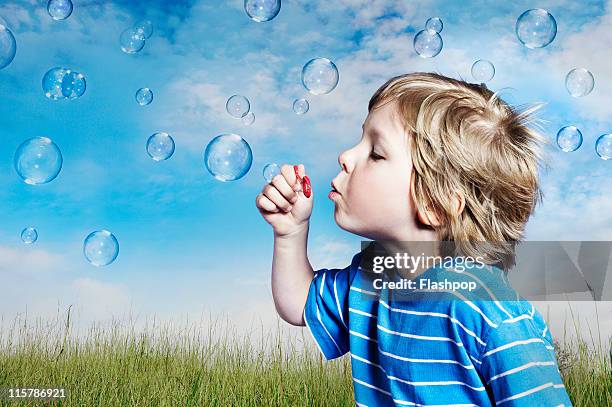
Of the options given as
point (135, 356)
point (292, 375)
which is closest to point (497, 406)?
point (292, 375)

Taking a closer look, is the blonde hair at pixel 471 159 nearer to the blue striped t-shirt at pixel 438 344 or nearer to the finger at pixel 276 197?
the blue striped t-shirt at pixel 438 344

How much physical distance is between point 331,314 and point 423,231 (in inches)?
20.0

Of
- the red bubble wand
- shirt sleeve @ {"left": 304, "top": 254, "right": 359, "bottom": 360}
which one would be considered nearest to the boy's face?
the red bubble wand

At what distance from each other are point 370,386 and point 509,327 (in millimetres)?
600

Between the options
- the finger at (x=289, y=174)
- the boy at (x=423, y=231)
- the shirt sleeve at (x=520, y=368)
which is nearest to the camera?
the shirt sleeve at (x=520, y=368)

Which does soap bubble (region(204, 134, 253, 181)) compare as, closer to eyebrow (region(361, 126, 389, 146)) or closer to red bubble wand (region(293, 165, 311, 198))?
red bubble wand (region(293, 165, 311, 198))

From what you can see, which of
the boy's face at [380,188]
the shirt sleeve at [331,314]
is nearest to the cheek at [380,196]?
the boy's face at [380,188]

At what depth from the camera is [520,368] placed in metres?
1.74

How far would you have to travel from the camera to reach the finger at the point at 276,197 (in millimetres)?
2301

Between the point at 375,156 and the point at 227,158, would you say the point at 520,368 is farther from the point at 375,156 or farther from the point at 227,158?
the point at 227,158

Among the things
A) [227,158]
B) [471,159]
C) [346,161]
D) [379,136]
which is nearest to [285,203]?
[346,161]

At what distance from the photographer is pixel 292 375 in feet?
12.7

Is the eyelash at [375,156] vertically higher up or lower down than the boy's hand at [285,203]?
higher up

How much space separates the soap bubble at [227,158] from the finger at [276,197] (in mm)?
834
